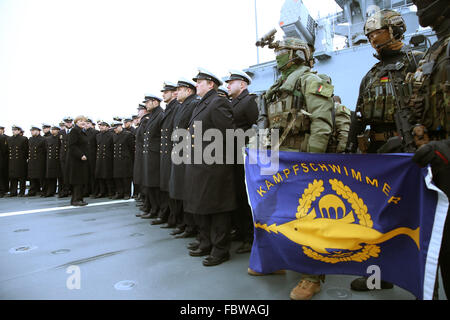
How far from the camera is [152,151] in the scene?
459 cm

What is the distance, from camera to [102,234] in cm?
379

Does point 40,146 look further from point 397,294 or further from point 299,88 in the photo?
point 397,294

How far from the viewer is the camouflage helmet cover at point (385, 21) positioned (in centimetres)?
216

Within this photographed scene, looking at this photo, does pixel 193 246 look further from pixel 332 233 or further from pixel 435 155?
pixel 435 155

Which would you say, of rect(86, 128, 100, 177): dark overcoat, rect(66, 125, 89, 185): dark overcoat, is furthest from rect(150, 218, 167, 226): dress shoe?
rect(86, 128, 100, 177): dark overcoat

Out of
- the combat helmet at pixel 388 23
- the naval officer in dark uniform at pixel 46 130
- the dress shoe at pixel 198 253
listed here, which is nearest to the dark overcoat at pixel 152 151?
the dress shoe at pixel 198 253

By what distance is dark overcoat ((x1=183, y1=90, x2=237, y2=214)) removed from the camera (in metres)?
2.73

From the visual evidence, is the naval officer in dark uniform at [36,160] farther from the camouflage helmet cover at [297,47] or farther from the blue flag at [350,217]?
the camouflage helmet cover at [297,47]

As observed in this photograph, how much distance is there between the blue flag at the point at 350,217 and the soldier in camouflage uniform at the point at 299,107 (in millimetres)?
188

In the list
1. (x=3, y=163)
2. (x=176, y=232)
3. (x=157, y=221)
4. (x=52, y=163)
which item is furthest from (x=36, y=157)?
(x=176, y=232)

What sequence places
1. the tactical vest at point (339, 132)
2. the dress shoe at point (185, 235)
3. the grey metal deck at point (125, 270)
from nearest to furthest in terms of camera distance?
the grey metal deck at point (125, 270)
the tactical vest at point (339, 132)
the dress shoe at point (185, 235)

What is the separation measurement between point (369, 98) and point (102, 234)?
11.7 feet

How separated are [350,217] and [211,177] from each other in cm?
136

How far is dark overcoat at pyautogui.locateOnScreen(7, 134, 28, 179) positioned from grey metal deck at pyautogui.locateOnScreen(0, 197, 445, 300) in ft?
16.2
